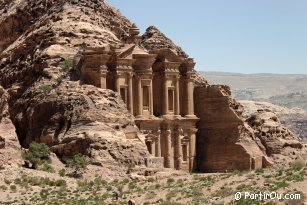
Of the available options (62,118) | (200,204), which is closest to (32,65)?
(62,118)

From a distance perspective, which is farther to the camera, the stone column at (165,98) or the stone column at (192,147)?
the stone column at (192,147)

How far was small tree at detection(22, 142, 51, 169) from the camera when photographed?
47.3 meters

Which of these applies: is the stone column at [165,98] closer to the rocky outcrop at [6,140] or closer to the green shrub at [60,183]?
the rocky outcrop at [6,140]

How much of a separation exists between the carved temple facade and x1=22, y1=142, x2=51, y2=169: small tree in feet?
35.5

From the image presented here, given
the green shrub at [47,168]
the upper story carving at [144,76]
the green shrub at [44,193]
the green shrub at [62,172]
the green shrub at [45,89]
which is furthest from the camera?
the upper story carving at [144,76]

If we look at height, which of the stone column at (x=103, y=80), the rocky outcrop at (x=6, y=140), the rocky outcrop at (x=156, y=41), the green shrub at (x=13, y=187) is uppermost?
the rocky outcrop at (x=156, y=41)

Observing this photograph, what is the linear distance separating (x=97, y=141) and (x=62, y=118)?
15.4 ft

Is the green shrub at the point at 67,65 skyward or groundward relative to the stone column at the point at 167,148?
skyward

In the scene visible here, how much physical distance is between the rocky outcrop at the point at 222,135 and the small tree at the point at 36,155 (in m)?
20.7

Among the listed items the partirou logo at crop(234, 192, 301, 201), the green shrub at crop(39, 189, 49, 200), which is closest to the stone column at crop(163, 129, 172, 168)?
the green shrub at crop(39, 189, 49, 200)

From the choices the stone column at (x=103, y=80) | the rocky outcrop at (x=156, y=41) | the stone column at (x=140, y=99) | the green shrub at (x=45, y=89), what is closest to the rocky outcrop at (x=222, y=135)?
the rocky outcrop at (x=156, y=41)

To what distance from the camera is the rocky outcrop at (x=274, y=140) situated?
6750 centimetres

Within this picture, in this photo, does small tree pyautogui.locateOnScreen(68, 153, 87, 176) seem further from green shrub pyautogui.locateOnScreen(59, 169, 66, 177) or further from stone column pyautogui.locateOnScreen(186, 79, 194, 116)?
stone column pyautogui.locateOnScreen(186, 79, 194, 116)

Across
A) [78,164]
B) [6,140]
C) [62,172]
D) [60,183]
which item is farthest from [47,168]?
[60,183]
